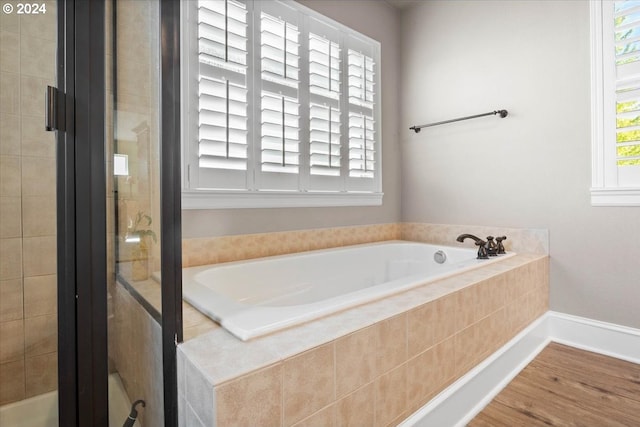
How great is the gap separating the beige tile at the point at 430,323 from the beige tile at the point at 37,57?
1.30m

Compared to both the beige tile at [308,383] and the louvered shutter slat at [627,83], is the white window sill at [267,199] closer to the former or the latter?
the beige tile at [308,383]

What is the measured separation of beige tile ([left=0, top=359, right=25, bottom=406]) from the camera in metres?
1.15

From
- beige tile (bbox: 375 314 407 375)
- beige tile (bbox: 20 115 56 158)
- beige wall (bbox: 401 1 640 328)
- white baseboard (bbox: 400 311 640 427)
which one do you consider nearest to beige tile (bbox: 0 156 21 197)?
beige tile (bbox: 20 115 56 158)

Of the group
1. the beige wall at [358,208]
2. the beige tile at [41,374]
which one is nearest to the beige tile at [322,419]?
the beige tile at [41,374]

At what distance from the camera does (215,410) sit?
733 millimetres

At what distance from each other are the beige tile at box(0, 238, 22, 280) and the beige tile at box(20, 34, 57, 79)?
0.55 metres

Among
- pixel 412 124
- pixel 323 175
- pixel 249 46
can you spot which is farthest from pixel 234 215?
pixel 412 124

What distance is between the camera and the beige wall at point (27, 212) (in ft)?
3.01

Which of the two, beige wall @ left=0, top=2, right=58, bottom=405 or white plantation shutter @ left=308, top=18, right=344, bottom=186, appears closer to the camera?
beige wall @ left=0, top=2, right=58, bottom=405

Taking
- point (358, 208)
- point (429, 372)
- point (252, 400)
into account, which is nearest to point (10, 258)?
point (252, 400)

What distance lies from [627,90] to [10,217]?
3.12 metres

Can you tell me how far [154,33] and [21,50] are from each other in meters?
0.43

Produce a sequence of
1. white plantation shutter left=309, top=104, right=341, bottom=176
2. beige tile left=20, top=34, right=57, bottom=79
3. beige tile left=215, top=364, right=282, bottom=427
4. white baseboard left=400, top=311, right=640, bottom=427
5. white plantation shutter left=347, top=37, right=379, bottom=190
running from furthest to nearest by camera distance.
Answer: white plantation shutter left=347, top=37, right=379, bottom=190 < white plantation shutter left=309, top=104, right=341, bottom=176 < white baseboard left=400, top=311, right=640, bottom=427 < beige tile left=20, top=34, right=57, bottom=79 < beige tile left=215, top=364, right=282, bottom=427

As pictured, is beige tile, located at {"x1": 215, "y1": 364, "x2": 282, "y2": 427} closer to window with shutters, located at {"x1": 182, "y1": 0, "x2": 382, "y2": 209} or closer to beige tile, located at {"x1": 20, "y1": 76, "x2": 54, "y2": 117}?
beige tile, located at {"x1": 20, "y1": 76, "x2": 54, "y2": 117}
